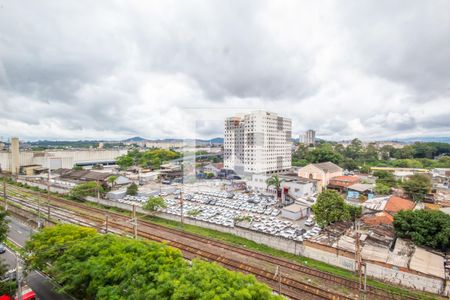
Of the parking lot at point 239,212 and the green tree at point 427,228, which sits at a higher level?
the green tree at point 427,228

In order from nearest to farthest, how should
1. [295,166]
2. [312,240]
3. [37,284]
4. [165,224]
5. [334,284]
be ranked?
[37,284] < [334,284] < [312,240] < [165,224] < [295,166]

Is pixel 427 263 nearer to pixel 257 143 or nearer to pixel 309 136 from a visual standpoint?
pixel 257 143

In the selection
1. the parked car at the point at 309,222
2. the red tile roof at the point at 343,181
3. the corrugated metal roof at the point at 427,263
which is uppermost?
the red tile roof at the point at 343,181

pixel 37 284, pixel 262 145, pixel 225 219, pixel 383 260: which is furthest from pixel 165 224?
pixel 262 145

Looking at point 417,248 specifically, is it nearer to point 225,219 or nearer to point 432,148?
point 225,219

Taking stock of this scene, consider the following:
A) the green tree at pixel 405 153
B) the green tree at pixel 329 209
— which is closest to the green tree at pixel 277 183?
the green tree at pixel 329 209

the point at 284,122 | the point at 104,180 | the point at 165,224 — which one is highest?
the point at 284,122

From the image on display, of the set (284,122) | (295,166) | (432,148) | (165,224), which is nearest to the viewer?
(165,224)

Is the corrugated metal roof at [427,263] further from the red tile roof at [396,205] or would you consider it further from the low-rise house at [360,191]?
the low-rise house at [360,191]
